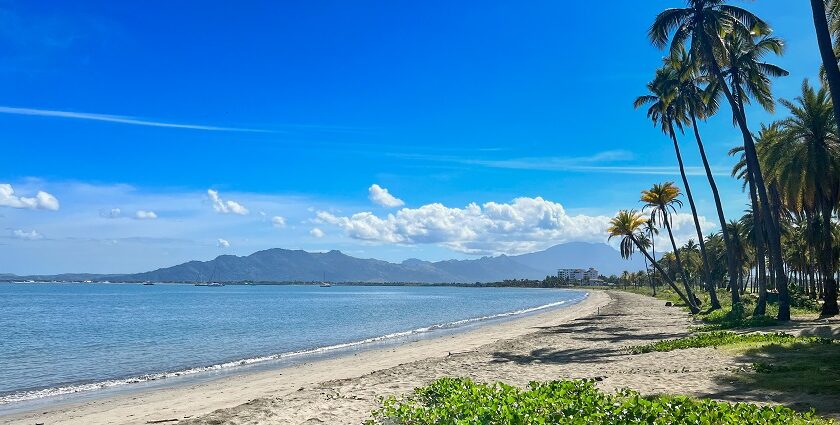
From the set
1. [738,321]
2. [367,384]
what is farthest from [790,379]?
[738,321]

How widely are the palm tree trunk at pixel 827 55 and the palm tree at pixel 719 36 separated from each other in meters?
8.80

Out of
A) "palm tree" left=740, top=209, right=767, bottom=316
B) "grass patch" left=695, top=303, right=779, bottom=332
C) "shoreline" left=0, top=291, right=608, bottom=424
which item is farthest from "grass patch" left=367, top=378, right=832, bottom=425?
"palm tree" left=740, top=209, right=767, bottom=316

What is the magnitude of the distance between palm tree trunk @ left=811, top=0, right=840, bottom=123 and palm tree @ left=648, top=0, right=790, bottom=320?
8.80 m

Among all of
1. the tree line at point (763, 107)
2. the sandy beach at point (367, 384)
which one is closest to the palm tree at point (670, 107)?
the tree line at point (763, 107)

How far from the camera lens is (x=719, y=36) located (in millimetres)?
26188

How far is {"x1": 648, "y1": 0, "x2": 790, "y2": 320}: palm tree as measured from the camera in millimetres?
25828

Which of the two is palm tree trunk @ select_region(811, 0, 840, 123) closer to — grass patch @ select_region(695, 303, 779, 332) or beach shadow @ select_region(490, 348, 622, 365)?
beach shadow @ select_region(490, 348, 622, 365)

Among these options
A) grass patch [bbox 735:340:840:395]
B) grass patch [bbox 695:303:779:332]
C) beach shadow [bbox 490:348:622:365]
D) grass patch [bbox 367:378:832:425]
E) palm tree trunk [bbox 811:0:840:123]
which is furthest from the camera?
grass patch [bbox 695:303:779:332]

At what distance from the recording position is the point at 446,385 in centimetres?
1147

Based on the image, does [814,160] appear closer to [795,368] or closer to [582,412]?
[795,368]

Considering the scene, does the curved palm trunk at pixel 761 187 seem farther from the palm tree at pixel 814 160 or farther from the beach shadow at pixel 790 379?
the beach shadow at pixel 790 379

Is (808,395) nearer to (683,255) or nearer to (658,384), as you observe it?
(658,384)

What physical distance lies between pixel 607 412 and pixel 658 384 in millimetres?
5385

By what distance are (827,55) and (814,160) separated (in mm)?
15381
